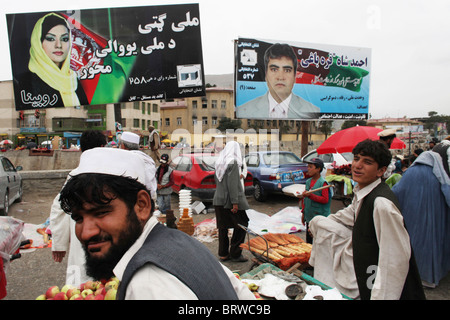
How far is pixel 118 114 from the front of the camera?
29.2ft

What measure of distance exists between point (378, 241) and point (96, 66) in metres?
8.68

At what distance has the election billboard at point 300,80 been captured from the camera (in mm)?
11797

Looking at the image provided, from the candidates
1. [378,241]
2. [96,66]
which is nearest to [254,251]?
[378,241]

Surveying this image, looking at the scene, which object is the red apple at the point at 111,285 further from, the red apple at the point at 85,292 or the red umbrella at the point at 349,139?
the red umbrella at the point at 349,139

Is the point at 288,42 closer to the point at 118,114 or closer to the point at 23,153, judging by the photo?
the point at 118,114

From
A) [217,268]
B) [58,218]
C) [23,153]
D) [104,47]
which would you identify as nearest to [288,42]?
[104,47]

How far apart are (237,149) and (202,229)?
Answer: 2253 mm

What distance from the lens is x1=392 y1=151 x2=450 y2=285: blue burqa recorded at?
3.77 m

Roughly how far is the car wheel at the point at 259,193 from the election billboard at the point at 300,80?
A: 11.6ft

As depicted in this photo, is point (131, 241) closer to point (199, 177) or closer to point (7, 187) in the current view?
point (199, 177)

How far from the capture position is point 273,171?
8.98m

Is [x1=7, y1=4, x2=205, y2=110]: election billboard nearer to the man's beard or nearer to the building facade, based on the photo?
the man's beard

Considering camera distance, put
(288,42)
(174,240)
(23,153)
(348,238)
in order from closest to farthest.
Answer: (174,240) < (348,238) < (288,42) < (23,153)

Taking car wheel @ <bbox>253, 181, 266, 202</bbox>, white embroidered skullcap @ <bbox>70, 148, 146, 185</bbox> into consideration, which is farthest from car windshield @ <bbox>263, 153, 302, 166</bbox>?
white embroidered skullcap @ <bbox>70, 148, 146, 185</bbox>
